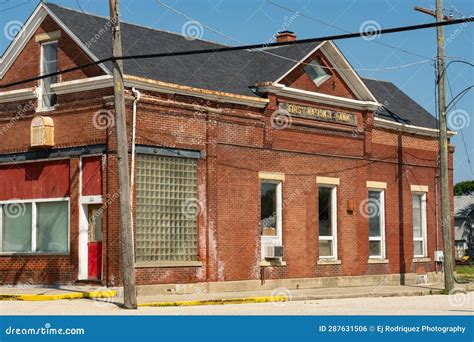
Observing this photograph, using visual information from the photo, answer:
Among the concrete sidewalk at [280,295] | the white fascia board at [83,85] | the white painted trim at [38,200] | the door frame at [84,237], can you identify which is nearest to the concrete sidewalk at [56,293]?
the door frame at [84,237]

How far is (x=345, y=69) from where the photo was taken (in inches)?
1334

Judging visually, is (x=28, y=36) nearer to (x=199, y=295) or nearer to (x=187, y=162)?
(x=187, y=162)

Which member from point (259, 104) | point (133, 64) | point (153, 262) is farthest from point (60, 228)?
point (259, 104)

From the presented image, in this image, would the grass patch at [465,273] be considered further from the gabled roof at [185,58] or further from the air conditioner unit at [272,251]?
the air conditioner unit at [272,251]

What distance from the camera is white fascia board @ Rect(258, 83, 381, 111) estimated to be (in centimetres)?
3084

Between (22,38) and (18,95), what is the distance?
1840 millimetres

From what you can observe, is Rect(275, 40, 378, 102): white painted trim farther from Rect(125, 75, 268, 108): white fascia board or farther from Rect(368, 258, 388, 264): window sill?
Rect(368, 258, 388, 264): window sill

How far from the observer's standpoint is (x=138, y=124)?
26.7 meters

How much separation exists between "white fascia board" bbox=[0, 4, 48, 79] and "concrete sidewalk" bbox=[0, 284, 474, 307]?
23.8 ft

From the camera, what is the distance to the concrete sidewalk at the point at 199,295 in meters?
24.5

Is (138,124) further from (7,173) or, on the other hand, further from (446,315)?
(446,315)

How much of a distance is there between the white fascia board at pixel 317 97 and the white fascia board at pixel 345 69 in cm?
38

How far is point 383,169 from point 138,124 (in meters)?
13.0

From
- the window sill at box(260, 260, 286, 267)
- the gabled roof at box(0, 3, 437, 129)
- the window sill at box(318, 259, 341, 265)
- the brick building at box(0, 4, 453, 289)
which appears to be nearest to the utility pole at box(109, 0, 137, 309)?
the brick building at box(0, 4, 453, 289)
